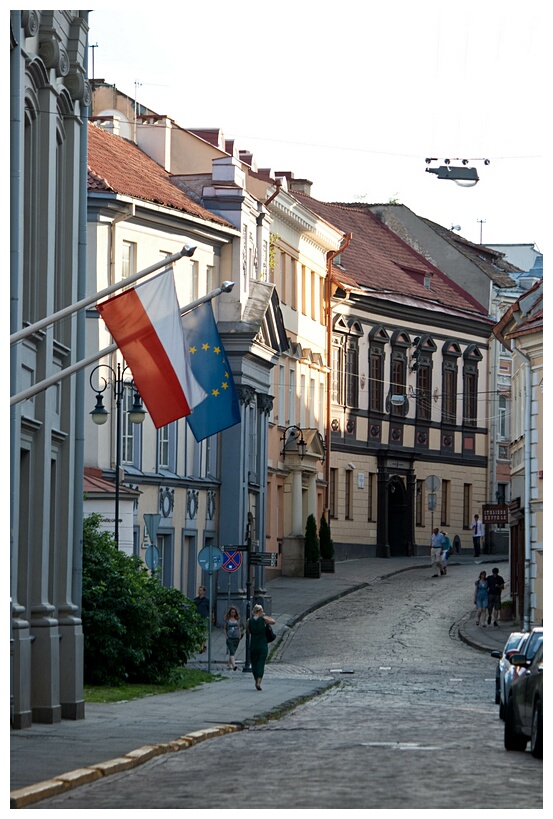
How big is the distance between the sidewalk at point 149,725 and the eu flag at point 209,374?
3.71 metres

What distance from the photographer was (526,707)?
19.4m

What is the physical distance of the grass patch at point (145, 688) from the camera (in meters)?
27.8

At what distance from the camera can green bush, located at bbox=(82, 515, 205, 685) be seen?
2931 centimetres

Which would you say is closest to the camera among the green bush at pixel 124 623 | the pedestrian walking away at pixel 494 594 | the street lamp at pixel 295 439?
the green bush at pixel 124 623

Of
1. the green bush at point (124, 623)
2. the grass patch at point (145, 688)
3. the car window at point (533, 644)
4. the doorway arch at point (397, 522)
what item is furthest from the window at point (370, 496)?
the car window at point (533, 644)

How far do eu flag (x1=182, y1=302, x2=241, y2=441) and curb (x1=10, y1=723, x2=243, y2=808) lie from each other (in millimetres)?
3558

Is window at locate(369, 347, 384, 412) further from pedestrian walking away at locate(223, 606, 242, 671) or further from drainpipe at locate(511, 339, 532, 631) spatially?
pedestrian walking away at locate(223, 606, 242, 671)

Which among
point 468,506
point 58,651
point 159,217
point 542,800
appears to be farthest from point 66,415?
point 468,506

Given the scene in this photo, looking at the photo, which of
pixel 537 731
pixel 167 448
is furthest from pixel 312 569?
pixel 537 731

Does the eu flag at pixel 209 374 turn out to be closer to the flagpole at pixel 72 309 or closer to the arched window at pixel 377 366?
the flagpole at pixel 72 309

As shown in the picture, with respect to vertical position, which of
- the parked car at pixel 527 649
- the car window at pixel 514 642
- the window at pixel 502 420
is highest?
the window at pixel 502 420

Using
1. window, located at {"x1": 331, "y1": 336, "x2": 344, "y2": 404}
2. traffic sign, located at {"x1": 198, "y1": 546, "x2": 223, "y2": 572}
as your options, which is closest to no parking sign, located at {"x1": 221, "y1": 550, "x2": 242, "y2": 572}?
traffic sign, located at {"x1": 198, "y1": 546, "x2": 223, "y2": 572}

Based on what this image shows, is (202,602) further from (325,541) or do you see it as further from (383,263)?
(383,263)

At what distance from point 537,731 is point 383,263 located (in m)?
56.7
